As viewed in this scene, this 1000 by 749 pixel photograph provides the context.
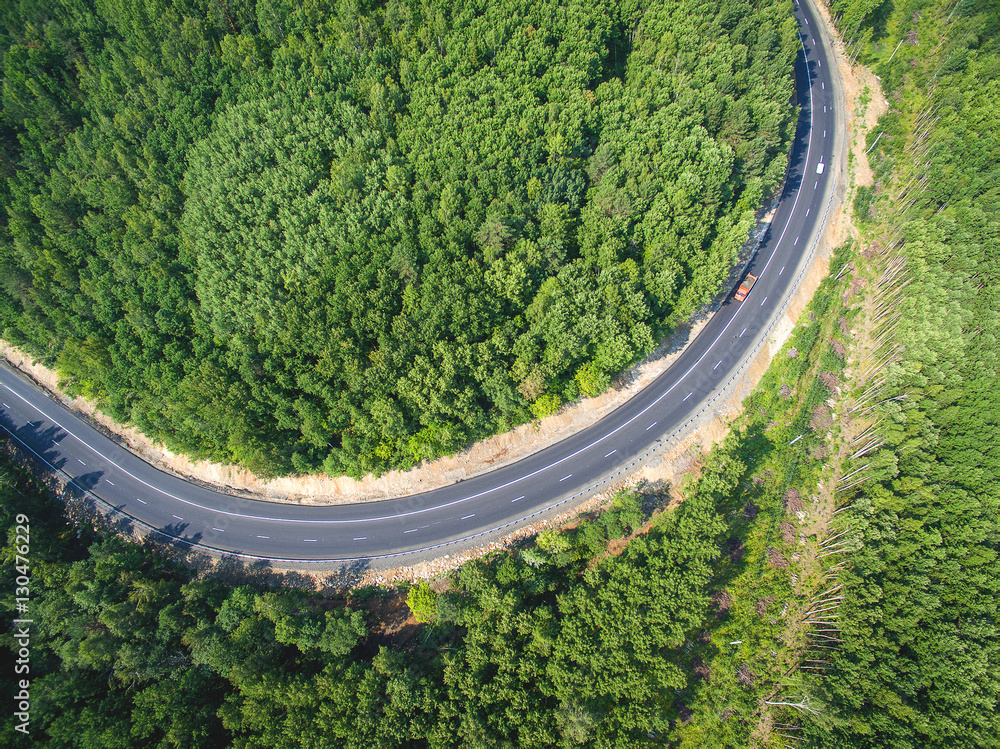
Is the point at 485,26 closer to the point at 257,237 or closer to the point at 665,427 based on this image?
the point at 257,237

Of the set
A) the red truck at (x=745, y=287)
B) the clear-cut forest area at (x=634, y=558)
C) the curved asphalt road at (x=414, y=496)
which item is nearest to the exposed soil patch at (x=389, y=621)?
the clear-cut forest area at (x=634, y=558)

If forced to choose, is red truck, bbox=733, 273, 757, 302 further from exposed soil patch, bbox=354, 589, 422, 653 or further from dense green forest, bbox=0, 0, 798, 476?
exposed soil patch, bbox=354, 589, 422, 653

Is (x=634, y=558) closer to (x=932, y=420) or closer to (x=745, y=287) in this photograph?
(x=745, y=287)

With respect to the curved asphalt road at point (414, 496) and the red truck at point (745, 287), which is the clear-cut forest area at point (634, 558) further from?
the red truck at point (745, 287)

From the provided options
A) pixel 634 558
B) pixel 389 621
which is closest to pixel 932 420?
pixel 634 558

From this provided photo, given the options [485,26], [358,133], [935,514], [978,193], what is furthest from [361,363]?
[978,193]

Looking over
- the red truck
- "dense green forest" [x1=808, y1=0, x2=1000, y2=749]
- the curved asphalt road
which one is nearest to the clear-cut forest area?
"dense green forest" [x1=808, y1=0, x2=1000, y2=749]
